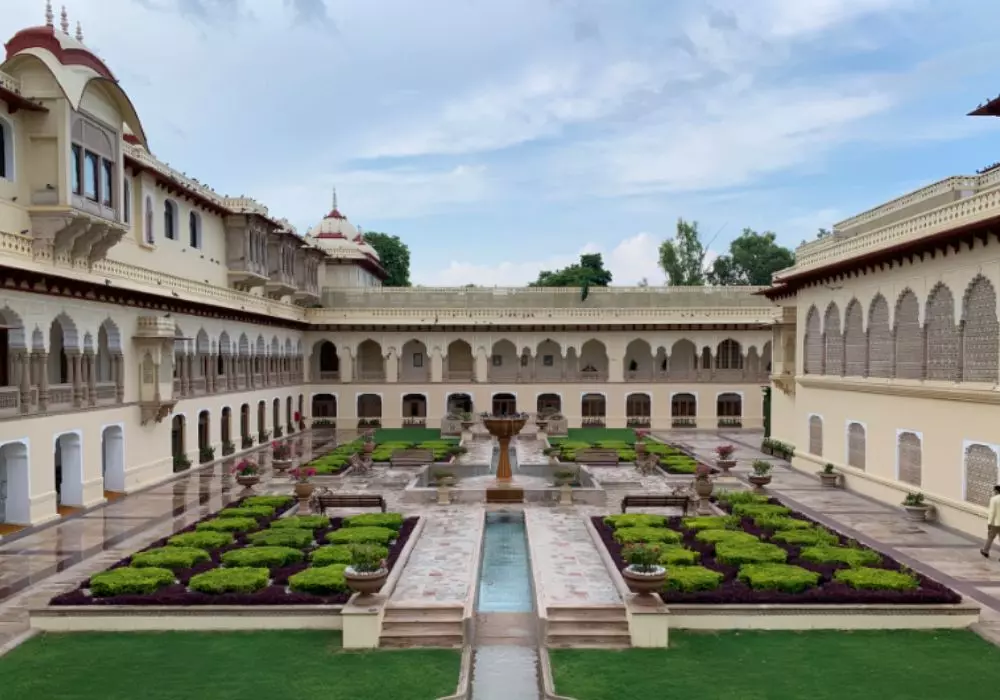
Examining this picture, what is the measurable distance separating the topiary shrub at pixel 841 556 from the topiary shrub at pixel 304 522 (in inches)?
390

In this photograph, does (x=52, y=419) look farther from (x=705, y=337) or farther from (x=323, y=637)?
(x=705, y=337)

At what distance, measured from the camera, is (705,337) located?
44406mm

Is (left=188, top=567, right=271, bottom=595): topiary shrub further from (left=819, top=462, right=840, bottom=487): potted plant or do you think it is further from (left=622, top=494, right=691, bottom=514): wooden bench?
(left=819, top=462, right=840, bottom=487): potted plant

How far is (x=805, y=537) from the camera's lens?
1587cm

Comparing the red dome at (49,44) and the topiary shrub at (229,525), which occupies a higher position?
the red dome at (49,44)

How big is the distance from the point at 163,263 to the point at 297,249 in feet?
42.9

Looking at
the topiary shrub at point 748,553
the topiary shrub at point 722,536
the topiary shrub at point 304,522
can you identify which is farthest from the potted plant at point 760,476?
the topiary shrub at point 304,522

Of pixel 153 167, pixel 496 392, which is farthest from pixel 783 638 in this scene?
pixel 496 392

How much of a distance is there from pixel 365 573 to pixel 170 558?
15.6 ft

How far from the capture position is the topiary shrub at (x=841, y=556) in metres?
13.9

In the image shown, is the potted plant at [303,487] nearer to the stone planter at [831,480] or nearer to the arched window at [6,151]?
the arched window at [6,151]

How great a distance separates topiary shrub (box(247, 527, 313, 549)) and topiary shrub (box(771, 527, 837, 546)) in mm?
9456

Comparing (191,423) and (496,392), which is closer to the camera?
(191,423)

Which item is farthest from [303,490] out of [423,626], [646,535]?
[423,626]
